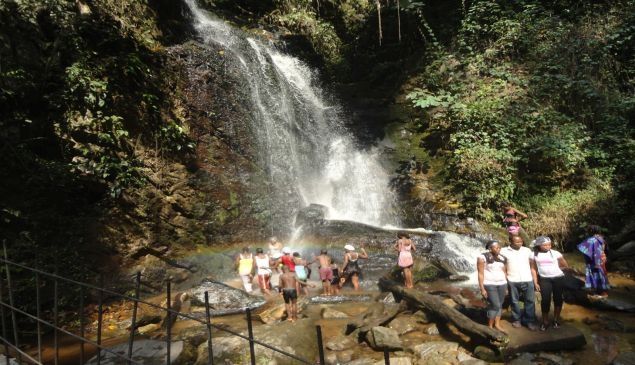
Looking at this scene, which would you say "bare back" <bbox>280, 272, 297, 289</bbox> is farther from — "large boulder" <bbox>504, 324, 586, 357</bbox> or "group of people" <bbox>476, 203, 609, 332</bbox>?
"large boulder" <bbox>504, 324, 586, 357</bbox>

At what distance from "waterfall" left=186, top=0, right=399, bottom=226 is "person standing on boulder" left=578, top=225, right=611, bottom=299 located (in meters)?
6.55

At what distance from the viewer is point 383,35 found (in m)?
20.2

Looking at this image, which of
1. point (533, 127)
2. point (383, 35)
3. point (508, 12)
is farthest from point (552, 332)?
point (383, 35)

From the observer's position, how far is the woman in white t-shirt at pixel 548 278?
644cm

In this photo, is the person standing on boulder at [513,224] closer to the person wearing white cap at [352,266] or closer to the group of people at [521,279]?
the group of people at [521,279]

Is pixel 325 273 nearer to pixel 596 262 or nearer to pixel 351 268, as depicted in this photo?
pixel 351 268

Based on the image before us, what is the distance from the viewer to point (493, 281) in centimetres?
651

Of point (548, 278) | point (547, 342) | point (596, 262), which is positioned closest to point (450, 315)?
point (547, 342)

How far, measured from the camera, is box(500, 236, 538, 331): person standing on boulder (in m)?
6.47

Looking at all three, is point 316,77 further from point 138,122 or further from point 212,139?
point 138,122

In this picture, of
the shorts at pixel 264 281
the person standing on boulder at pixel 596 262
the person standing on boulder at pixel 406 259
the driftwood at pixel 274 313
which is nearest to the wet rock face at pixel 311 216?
the shorts at pixel 264 281

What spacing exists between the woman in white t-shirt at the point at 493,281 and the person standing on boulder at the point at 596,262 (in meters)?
2.24

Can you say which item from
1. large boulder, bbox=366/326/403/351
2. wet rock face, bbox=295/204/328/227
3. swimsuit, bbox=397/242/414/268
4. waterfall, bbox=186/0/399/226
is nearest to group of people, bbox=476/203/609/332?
large boulder, bbox=366/326/403/351

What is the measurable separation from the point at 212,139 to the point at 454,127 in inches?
341
